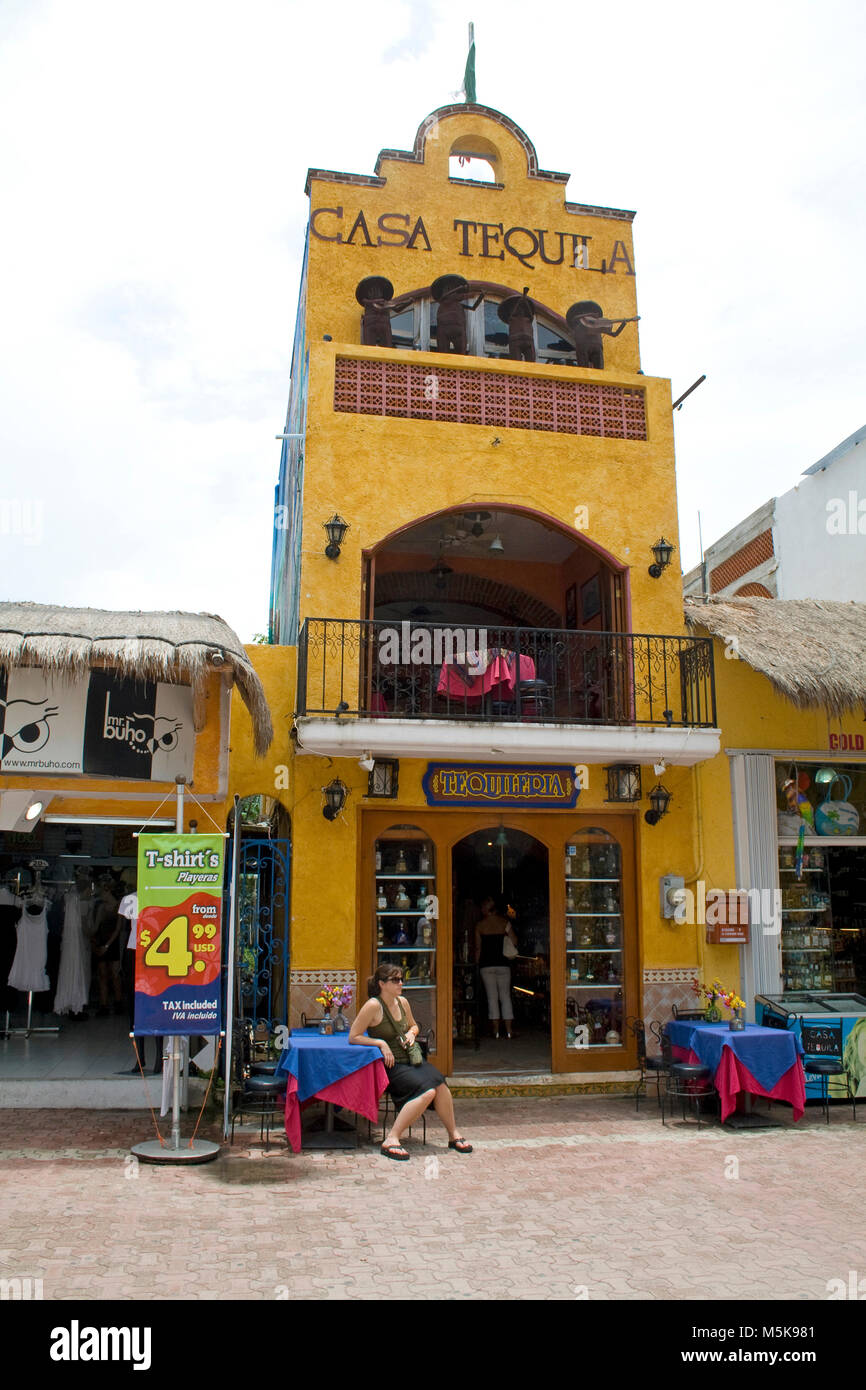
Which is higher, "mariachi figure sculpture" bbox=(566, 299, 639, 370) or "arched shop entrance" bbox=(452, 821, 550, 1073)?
"mariachi figure sculpture" bbox=(566, 299, 639, 370)

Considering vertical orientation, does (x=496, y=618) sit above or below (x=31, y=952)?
above

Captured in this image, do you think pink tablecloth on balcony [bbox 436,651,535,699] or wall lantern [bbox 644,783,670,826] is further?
wall lantern [bbox 644,783,670,826]

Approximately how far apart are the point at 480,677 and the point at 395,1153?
4684 mm

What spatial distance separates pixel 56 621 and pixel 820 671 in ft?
24.4

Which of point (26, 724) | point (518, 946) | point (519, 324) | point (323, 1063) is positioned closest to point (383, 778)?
point (323, 1063)

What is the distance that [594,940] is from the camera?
1105cm

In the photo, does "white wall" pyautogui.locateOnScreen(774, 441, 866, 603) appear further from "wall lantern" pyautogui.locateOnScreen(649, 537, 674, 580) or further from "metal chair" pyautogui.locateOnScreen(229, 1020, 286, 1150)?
"metal chair" pyautogui.locateOnScreen(229, 1020, 286, 1150)

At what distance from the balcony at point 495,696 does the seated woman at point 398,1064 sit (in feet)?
7.91

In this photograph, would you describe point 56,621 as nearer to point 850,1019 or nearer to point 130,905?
point 130,905

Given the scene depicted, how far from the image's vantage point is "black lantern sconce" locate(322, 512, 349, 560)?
10.6 meters

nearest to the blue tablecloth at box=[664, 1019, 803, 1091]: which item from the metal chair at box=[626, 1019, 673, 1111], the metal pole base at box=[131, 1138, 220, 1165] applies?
the metal chair at box=[626, 1019, 673, 1111]

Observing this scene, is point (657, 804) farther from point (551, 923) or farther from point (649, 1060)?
point (649, 1060)

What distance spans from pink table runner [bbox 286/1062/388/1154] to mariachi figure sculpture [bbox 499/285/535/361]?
813 cm

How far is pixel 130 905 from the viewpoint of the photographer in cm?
1009
